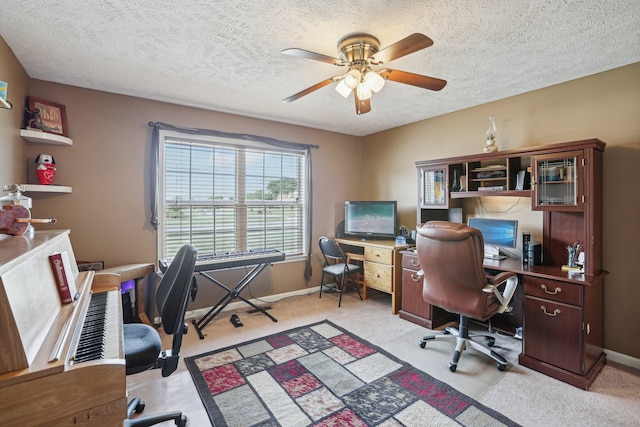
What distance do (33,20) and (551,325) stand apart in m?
4.10

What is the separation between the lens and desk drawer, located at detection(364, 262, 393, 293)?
352 cm

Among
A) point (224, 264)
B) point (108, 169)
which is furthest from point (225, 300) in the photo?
point (108, 169)

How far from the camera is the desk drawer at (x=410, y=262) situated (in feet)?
10.5

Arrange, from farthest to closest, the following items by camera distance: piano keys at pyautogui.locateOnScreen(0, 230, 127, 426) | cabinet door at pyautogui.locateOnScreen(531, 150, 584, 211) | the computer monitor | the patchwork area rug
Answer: the computer monitor, cabinet door at pyautogui.locateOnScreen(531, 150, 584, 211), the patchwork area rug, piano keys at pyautogui.locateOnScreen(0, 230, 127, 426)

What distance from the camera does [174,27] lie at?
1.87 m

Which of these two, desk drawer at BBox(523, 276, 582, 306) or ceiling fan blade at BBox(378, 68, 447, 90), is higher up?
ceiling fan blade at BBox(378, 68, 447, 90)

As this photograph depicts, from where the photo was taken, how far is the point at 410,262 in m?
3.25

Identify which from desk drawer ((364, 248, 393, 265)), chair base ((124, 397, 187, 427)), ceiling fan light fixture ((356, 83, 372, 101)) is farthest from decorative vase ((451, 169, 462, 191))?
chair base ((124, 397, 187, 427))

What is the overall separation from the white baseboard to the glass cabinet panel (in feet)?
5.93

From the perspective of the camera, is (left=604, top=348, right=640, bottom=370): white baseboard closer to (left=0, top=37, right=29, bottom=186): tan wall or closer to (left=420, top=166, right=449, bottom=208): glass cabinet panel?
(left=420, top=166, right=449, bottom=208): glass cabinet panel

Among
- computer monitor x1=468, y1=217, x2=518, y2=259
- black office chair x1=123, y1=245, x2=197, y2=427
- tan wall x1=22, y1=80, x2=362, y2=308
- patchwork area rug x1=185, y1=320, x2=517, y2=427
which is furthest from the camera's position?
computer monitor x1=468, y1=217, x2=518, y2=259

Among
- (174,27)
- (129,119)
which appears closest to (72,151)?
(129,119)

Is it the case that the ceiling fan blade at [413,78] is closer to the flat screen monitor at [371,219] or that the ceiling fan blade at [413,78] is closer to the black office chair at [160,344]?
the black office chair at [160,344]

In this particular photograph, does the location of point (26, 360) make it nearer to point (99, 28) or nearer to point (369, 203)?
point (99, 28)
